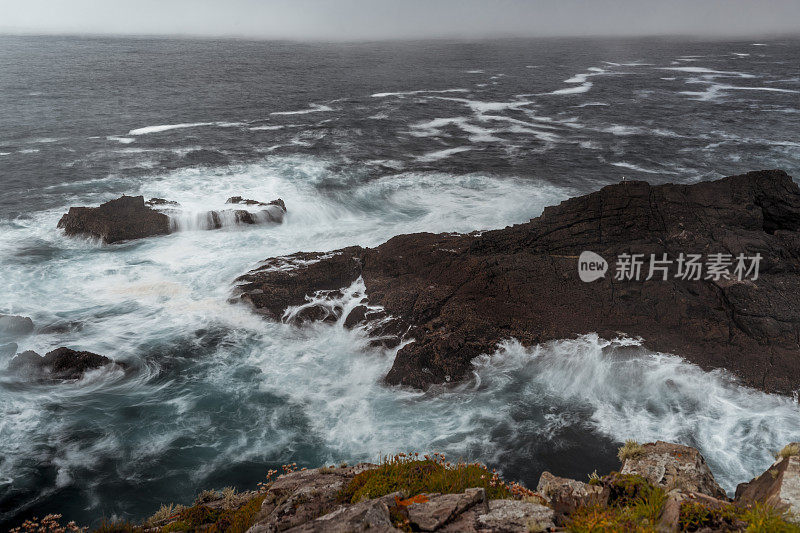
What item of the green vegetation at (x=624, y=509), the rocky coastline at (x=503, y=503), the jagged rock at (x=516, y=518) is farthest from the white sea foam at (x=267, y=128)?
the jagged rock at (x=516, y=518)

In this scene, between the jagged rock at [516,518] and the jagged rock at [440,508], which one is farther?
the jagged rock at [440,508]

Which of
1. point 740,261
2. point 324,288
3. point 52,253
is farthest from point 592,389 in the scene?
point 52,253

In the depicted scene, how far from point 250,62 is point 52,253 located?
279 feet

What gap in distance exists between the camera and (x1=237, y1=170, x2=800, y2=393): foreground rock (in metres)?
15.0

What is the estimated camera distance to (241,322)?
58.9ft

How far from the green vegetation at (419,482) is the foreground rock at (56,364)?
11.6 meters

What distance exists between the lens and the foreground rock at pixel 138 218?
78.0 feet

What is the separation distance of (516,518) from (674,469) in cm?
305

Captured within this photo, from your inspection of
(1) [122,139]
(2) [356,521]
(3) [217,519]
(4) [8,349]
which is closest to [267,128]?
(1) [122,139]

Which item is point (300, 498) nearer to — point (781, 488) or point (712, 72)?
point (781, 488)

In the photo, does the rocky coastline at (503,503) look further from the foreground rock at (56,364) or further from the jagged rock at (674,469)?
the foreground rock at (56,364)

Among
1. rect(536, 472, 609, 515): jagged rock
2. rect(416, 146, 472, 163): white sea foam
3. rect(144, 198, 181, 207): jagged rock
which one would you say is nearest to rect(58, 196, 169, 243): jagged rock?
rect(144, 198, 181, 207): jagged rock

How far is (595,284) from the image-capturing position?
1672 centimetres

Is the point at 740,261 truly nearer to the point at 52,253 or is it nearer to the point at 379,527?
the point at 379,527
